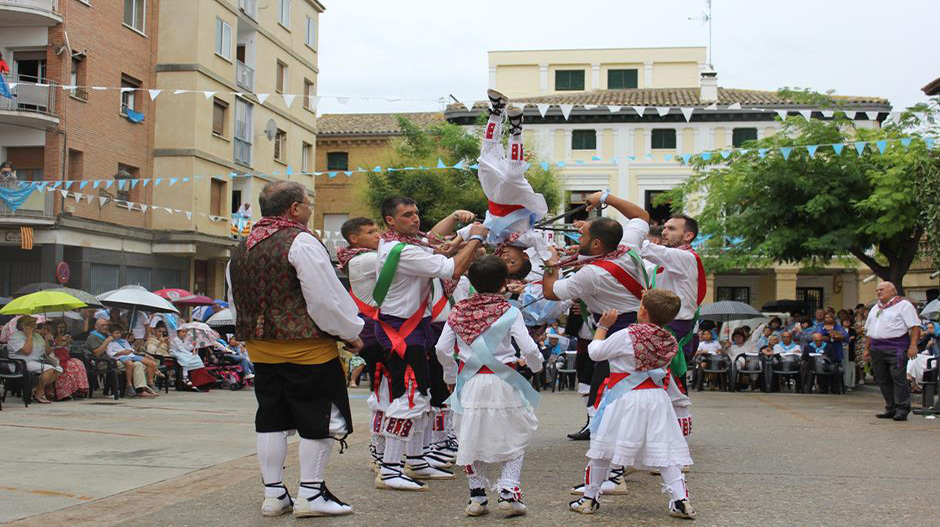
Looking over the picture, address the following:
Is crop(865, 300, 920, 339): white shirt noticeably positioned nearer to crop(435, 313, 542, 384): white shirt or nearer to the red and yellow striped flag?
crop(435, 313, 542, 384): white shirt

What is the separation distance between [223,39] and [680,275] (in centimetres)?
2874

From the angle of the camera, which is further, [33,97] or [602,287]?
[33,97]

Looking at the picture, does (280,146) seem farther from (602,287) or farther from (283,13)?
(602,287)

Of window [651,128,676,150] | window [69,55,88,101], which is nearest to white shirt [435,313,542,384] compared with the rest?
window [69,55,88,101]

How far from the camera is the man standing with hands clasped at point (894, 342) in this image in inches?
519

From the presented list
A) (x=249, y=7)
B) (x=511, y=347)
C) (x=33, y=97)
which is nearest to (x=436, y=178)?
(x=249, y=7)

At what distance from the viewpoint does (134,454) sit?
9203 millimetres

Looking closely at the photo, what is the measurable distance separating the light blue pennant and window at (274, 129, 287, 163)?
33.5 metres

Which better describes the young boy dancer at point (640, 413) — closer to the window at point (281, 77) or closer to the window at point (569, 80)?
the window at point (281, 77)

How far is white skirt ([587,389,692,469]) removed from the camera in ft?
19.7

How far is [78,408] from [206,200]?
19.5 metres

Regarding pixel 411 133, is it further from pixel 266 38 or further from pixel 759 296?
pixel 759 296

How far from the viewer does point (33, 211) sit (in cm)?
2711

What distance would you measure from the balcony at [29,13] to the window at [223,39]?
6.86 metres
